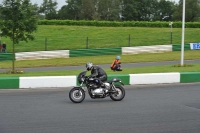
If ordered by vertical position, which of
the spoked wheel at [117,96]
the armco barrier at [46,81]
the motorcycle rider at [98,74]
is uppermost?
the motorcycle rider at [98,74]

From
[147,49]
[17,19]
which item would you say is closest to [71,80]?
[17,19]

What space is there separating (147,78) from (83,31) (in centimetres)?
3747

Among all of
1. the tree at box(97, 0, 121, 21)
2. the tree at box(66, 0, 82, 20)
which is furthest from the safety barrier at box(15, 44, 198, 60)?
the tree at box(66, 0, 82, 20)

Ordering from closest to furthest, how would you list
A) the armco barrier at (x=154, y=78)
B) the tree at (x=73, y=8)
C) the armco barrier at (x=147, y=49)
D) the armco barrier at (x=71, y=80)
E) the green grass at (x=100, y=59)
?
1. the armco barrier at (x=71, y=80)
2. the armco barrier at (x=154, y=78)
3. the green grass at (x=100, y=59)
4. the armco barrier at (x=147, y=49)
5. the tree at (x=73, y=8)

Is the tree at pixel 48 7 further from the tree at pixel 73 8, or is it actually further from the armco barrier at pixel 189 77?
A: the armco barrier at pixel 189 77

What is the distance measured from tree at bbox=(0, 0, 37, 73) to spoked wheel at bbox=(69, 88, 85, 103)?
12.4 metres

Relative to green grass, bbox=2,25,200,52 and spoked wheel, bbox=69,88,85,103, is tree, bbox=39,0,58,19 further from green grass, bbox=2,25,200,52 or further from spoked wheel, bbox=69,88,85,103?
spoked wheel, bbox=69,88,85,103

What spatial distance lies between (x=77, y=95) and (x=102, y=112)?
6.46ft

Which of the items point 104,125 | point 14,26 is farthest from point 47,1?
point 104,125

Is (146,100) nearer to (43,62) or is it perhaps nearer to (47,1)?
(43,62)

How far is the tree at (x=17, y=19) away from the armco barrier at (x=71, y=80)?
8607 millimetres

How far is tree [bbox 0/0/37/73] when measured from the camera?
2367 centimetres

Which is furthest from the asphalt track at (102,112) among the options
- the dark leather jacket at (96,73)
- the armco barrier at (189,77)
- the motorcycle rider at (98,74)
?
the armco barrier at (189,77)

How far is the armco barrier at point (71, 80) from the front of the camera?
50.4 feet
